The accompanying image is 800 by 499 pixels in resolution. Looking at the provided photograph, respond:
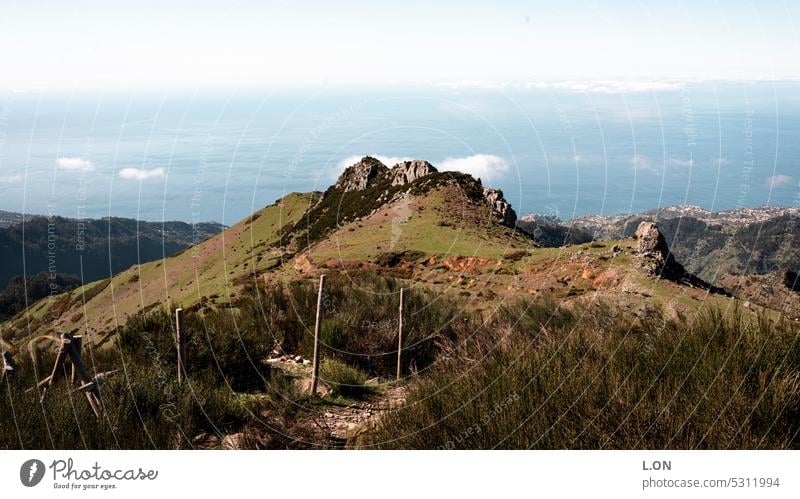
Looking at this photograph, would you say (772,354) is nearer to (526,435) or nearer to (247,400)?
(526,435)

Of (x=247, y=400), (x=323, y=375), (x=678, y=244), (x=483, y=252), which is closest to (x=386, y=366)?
(x=323, y=375)

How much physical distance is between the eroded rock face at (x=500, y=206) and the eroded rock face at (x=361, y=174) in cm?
2149

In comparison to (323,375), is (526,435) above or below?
above

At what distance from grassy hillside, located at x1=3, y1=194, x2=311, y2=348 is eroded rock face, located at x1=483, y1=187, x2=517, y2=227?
13.7 meters

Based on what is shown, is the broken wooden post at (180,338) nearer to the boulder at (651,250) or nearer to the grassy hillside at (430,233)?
the boulder at (651,250)

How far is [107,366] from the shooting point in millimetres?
12148

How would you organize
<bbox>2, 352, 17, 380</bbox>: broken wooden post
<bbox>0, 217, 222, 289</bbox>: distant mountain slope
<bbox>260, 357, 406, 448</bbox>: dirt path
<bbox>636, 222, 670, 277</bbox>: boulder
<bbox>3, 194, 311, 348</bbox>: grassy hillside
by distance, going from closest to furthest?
<bbox>260, 357, 406, 448</bbox>: dirt path, <bbox>2, 352, 17, 380</bbox>: broken wooden post, <bbox>636, 222, 670, 277</bbox>: boulder, <bbox>3, 194, 311, 348</bbox>: grassy hillside, <bbox>0, 217, 222, 289</bbox>: distant mountain slope

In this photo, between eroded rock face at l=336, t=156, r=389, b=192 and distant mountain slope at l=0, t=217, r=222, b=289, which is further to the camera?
distant mountain slope at l=0, t=217, r=222, b=289

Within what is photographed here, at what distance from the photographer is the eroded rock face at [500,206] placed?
1353 inches

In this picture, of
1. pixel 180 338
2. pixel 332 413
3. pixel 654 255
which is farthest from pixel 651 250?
pixel 180 338

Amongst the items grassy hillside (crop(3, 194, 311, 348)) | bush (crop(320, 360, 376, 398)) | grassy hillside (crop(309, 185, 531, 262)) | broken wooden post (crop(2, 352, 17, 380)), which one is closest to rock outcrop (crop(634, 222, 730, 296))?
grassy hillside (crop(309, 185, 531, 262))

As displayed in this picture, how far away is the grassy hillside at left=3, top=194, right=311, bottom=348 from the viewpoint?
4075 cm

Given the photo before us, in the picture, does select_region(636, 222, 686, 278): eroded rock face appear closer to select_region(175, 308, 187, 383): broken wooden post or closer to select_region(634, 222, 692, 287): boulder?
select_region(634, 222, 692, 287): boulder

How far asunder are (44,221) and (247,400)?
180 m
